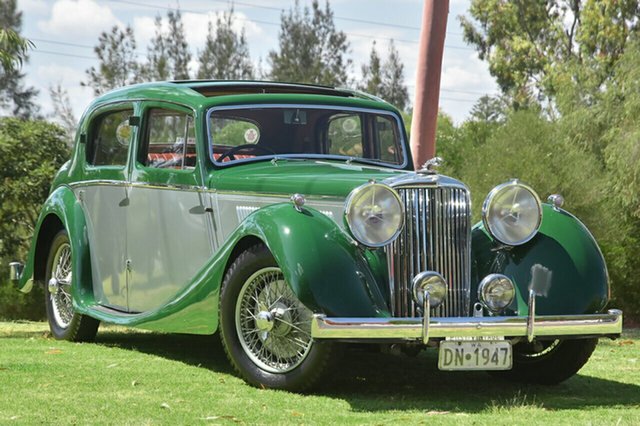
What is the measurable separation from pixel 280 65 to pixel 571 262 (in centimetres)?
5111

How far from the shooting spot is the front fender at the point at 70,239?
9.05 metres

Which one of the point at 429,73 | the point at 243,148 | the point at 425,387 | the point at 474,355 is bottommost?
the point at 425,387

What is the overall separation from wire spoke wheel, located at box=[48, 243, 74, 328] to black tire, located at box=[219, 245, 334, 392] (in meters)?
3.10

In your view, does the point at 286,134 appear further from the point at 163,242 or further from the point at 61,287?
the point at 61,287

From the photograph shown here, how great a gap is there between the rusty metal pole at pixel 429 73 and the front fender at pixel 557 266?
3.06m

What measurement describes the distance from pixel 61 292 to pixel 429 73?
379 centimetres

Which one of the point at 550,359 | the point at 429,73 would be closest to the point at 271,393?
the point at 550,359

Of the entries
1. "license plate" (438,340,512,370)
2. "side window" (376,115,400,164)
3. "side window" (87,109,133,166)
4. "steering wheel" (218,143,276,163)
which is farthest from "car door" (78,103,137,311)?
"license plate" (438,340,512,370)

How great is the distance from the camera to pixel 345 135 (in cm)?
841

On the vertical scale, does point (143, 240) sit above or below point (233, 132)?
below

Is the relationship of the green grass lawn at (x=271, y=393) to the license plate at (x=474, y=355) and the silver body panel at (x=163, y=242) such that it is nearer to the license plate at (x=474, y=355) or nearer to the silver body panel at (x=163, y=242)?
the license plate at (x=474, y=355)

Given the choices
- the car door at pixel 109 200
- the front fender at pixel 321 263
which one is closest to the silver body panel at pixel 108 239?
the car door at pixel 109 200

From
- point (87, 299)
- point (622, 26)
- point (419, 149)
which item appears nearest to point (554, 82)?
point (622, 26)

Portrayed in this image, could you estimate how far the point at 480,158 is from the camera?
24375 millimetres
